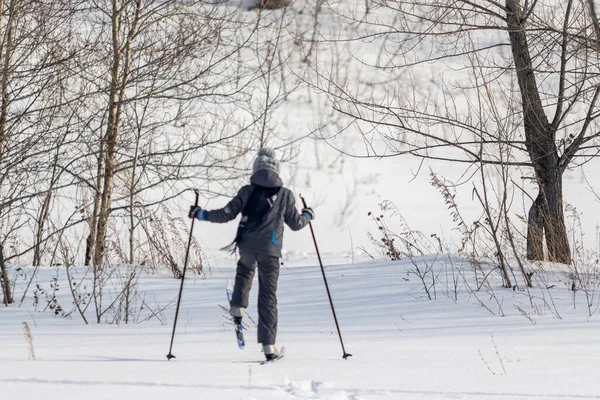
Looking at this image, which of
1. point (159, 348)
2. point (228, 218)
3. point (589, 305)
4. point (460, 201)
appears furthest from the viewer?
point (460, 201)

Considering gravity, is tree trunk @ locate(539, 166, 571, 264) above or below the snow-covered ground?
above

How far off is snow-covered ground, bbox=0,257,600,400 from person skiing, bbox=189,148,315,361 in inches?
14.1

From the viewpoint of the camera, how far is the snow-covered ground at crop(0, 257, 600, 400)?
4.65m

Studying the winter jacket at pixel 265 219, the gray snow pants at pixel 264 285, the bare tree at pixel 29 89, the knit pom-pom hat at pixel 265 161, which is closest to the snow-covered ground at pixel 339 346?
the gray snow pants at pixel 264 285

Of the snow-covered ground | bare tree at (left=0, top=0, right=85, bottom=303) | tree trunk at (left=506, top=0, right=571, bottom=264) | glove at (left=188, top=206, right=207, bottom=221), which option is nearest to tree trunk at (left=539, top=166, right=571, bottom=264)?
tree trunk at (left=506, top=0, right=571, bottom=264)

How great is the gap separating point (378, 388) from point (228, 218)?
5.41 feet

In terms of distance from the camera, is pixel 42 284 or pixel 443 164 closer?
pixel 42 284

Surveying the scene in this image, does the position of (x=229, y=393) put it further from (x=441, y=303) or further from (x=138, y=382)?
(x=441, y=303)

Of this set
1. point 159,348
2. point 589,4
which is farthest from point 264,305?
point 589,4

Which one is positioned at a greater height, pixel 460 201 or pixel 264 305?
pixel 460 201

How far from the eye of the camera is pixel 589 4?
8438 mm

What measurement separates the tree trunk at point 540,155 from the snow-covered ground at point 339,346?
105cm

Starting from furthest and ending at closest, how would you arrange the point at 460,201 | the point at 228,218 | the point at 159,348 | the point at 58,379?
the point at 460,201 → the point at 159,348 → the point at 228,218 → the point at 58,379

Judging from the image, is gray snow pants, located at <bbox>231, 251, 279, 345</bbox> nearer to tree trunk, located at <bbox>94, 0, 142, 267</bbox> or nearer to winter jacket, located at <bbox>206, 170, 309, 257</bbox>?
winter jacket, located at <bbox>206, 170, 309, 257</bbox>
